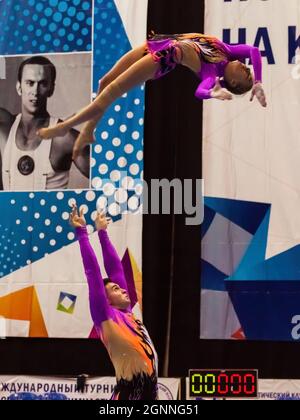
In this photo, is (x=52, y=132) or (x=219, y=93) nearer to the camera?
(x=219, y=93)

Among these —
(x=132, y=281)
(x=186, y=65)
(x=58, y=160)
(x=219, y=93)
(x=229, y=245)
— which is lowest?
(x=132, y=281)

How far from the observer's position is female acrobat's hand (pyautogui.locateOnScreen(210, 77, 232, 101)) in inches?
212

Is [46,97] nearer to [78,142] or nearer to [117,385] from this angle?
[78,142]

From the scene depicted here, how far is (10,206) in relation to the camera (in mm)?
6254

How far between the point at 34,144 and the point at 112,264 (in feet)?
3.95

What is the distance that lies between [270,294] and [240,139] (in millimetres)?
1190

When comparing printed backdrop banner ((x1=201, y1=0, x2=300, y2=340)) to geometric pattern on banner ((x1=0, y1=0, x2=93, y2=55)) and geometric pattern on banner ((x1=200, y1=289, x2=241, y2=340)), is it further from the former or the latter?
geometric pattern on banner ((x1=0, y1=0, x2=93, y2=55))

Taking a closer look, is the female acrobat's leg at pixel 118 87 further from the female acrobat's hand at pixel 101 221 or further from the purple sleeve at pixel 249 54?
the female acrobat's hand at pixel 101 221

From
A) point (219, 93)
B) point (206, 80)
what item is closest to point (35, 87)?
point (206, 80)

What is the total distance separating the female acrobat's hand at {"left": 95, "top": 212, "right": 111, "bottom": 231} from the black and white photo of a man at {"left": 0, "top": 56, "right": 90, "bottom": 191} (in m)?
0.35

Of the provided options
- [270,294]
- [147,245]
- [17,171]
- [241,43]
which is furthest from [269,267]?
[17,171]

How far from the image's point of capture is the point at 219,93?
5402 millimetres

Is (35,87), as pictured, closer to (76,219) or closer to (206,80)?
(76,219)

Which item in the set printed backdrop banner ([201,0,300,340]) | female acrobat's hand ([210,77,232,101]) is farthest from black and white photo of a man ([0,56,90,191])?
female acrobat's hand ([210,77,232,101])
